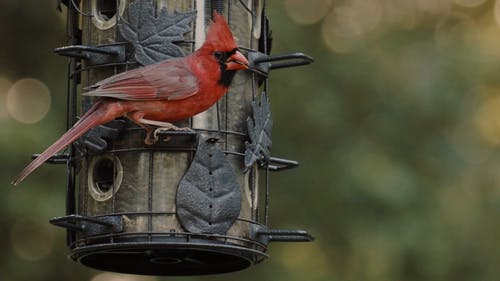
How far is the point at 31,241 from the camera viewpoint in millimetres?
18375

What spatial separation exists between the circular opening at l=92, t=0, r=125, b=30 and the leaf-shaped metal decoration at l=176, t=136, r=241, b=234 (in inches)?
41.7

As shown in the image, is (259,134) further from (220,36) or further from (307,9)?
(307,9)

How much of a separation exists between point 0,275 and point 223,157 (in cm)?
677

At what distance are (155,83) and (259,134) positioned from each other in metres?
0.93

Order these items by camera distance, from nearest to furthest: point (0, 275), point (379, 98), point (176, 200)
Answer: point (176, 200), point (0, 275), point (379, 98)

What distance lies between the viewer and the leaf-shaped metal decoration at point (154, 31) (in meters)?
11.8

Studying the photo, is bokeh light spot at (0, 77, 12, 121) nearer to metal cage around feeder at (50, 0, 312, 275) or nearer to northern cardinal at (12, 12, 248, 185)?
metal cage around feeder at (50, 0, 312, 275)

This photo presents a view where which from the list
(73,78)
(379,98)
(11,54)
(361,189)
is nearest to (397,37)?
(379,98)

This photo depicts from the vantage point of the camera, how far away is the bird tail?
1138 cm

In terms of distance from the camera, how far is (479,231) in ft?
62.6

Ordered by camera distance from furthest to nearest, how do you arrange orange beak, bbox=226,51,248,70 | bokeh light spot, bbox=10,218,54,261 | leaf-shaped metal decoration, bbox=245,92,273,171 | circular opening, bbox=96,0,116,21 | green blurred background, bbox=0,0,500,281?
green blurred background, bbox=0,0,500,281 → bokeh light spot, bbox=10,218,54,261 → circular opening, bbox=96,0,116,21 → leaf-shaped metal decoration, bbox=245,92,273,171 → orange beak, bbox=226,51,248,70

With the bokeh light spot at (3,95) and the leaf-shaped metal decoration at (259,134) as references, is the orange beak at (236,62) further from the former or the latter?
the bokeh light spot at (3,95)

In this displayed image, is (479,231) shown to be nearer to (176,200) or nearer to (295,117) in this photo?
(295,117)

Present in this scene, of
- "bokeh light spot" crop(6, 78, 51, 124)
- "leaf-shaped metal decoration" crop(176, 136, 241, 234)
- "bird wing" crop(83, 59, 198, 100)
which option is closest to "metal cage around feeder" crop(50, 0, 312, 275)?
"leaf-shaped metal decoration" crop(176, 136, 241, 234)
